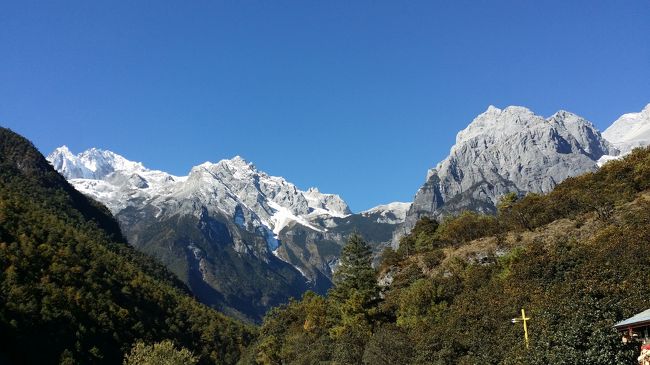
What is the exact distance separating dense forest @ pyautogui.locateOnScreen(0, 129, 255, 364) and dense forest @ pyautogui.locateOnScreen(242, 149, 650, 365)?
33.7 m

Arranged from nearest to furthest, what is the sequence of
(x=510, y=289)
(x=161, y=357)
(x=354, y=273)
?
(x=510, y=289) → (x=161, y=357) → (x=354, y=273)

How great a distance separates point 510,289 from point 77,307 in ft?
295

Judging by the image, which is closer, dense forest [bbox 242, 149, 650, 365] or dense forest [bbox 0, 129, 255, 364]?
dense forest [bbox 242, 149, 650, 365]

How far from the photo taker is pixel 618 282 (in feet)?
148

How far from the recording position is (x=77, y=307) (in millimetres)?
105375

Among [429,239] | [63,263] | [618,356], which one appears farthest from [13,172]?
[618,356]

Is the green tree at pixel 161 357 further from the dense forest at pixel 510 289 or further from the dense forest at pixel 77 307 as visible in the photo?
the dense forest at pixel 510 289

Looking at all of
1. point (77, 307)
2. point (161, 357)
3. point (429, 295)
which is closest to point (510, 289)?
point (429, 295)

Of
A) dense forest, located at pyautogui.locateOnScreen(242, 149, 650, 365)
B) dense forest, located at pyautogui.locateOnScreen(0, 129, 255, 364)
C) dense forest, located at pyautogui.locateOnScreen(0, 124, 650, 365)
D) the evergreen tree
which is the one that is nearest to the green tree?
dense forest, located at pyautogui.locateOnScreen(0, 124, 650, 365)

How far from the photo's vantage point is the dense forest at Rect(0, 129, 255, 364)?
90938 mm

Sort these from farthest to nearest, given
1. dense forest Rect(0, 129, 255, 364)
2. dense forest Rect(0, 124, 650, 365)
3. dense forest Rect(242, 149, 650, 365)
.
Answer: dense forest Rect(0, 129, 255, 364) < dense forest Rect(0, 124, 650, 365) < dense forest Rect(242, 149, 650, 365)

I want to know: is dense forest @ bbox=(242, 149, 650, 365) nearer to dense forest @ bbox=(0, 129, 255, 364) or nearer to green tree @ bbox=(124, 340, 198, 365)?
green tree @ bbox=(124, 340, 198, 365)

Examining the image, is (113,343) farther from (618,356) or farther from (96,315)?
(618,356)

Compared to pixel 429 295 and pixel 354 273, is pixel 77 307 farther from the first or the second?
pixel 429 295
